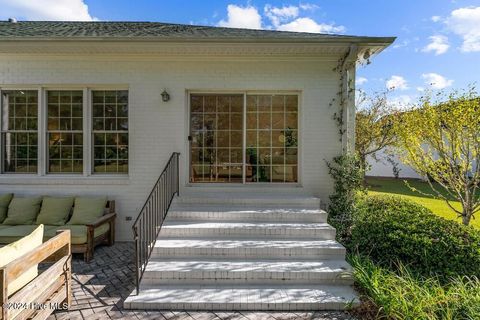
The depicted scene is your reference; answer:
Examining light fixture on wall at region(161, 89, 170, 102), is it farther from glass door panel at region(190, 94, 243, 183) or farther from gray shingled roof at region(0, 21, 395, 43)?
gray shingled roof at region(0, 21, 395, 43)

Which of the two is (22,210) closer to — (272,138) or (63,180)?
(63,180)

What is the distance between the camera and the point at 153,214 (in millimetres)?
4738

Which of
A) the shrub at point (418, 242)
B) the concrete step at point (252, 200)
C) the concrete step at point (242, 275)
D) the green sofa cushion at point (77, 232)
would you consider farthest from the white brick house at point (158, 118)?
the concrete step at point (242, 275)

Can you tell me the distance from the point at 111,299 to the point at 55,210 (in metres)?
2.87

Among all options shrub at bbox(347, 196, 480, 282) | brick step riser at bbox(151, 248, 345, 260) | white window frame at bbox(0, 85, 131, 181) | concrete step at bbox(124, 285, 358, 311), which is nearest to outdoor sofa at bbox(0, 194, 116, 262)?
white window frame at bbox(0, 85, 131, 181)

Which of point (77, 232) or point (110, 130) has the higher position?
point (110, 130)

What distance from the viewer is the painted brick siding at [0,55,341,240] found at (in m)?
5.87

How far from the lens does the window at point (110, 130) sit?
239 inches

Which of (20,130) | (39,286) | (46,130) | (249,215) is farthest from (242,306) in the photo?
(20,130)

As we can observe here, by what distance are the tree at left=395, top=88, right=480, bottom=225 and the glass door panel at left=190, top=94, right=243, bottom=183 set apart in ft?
12.2

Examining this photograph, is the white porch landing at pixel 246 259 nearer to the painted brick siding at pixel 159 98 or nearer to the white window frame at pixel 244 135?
the white window frame at pixel 244 135

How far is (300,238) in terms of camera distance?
4.61m

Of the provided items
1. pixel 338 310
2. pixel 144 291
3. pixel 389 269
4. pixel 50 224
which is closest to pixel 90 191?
pixel 50 224

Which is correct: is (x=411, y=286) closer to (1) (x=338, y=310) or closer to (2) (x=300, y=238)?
(1) (x=338, y=310)
